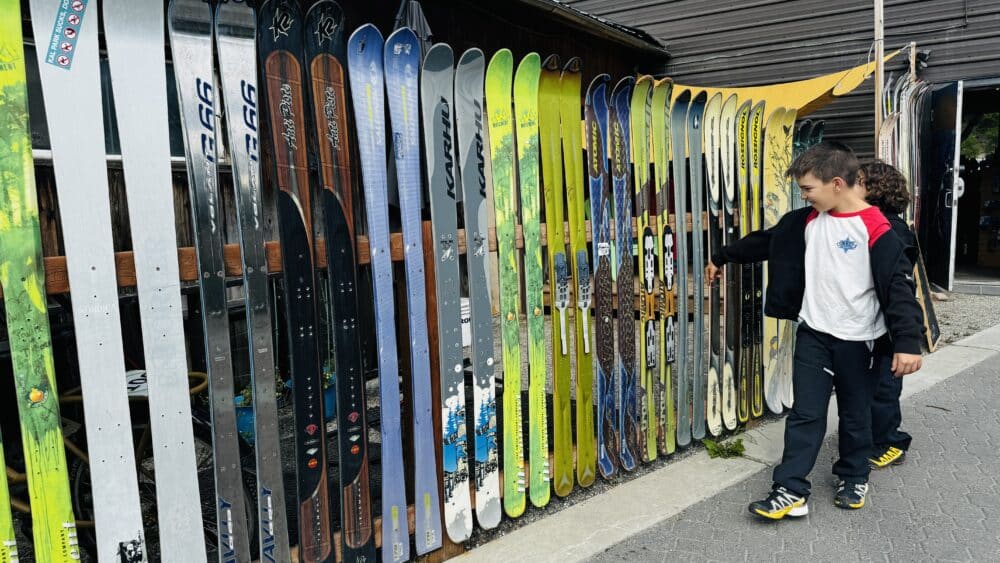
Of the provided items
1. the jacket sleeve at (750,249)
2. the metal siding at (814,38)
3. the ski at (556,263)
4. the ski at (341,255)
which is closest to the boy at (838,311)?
the jacket sleeve at (750,249)

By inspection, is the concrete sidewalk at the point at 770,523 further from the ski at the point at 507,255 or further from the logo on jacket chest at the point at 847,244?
the logo on jacket chest at the point at 847,244

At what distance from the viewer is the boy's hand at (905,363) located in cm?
249

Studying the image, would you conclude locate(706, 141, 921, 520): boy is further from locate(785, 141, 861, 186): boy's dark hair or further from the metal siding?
A: the metal siding

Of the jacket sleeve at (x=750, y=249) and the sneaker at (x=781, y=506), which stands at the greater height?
the jacket sleeve at (x=750, y=249)

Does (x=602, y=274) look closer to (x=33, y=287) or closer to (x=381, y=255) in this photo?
(x=381, y=255)

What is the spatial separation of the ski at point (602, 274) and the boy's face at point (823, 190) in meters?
0.80

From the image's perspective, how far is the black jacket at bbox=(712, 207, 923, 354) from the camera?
2512 mm

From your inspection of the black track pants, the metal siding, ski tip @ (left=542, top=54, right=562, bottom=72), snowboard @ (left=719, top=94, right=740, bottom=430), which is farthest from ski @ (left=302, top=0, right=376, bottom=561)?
the metal siding

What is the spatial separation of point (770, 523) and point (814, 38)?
805 cm

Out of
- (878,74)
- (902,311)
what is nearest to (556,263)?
(902,311)

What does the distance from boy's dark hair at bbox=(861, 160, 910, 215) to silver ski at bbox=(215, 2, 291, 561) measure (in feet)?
8.98

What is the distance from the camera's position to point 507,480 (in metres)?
2.71

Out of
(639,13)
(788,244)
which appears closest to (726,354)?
(788,244)

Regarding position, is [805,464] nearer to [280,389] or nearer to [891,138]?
[280,389]
